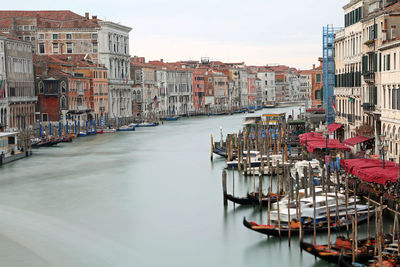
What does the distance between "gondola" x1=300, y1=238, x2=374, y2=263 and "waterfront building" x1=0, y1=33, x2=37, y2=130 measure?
2327 cm

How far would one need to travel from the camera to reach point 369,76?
18312mm

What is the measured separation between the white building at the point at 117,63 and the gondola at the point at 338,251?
1515 inches

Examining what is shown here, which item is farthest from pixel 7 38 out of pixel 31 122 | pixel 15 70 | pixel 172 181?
pixel 172 181

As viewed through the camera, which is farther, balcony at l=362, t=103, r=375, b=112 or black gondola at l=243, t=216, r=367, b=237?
balcony at l=362, t=103, r=375, b=112

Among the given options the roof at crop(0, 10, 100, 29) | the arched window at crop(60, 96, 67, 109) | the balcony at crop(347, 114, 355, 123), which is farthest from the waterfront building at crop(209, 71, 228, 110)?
the balcony at crop(347, 114, 355, 123)

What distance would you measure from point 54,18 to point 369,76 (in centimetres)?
3441

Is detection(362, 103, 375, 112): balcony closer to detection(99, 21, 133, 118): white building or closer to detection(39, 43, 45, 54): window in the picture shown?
detection(99, 21, 133, 118): white building

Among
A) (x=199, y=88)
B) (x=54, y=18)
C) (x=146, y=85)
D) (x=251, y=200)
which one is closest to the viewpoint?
(x=251, y=200)

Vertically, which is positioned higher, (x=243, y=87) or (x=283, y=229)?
(x=243, y=87)

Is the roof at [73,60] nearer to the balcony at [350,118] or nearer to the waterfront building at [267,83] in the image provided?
the balcony at [350,118]

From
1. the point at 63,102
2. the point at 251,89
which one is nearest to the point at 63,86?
the point at 63,102

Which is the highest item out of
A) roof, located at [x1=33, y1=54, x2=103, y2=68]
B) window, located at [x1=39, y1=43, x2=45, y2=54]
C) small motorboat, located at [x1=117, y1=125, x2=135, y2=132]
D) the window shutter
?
window, located at [x1=39, y1=43, x2=45, y2=54]

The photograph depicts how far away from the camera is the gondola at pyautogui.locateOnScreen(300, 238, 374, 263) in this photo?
10.4 meters

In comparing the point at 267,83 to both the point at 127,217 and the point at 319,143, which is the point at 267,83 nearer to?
the point at 319,143
